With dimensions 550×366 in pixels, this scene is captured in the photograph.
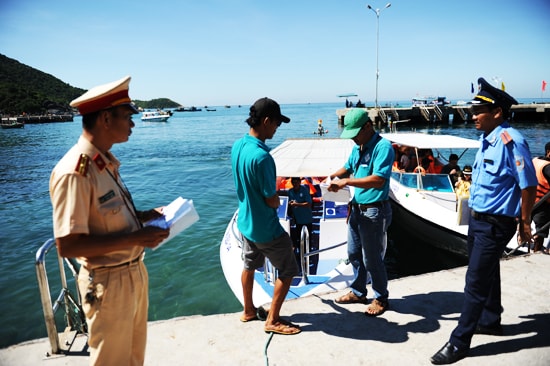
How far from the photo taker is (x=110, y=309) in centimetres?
174

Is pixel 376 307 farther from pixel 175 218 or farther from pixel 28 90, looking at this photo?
pixel 28 90

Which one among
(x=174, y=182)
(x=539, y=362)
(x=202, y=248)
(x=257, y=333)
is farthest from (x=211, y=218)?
(x=539, y=362)

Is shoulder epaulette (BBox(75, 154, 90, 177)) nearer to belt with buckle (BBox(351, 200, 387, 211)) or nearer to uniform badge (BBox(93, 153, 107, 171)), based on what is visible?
uniform badge (BBox(93, 153, 107, 171))

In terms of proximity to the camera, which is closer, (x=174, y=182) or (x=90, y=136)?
(x=90, y=136)

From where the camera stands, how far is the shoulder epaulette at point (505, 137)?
248cm

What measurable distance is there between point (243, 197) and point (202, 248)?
26.7 feet

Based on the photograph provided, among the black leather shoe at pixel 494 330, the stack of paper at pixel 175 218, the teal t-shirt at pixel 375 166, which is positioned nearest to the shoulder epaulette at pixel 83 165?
the stack of paper at pixel 175 218

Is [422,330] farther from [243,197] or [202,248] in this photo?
[202,248]

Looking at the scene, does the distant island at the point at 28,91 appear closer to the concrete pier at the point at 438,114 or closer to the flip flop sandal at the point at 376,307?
the concrete pier at the point at 438,114

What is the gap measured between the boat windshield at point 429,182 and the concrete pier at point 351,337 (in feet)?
18.9

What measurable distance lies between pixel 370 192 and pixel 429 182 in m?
7.12

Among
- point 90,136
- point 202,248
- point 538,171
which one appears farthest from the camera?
point 202,248

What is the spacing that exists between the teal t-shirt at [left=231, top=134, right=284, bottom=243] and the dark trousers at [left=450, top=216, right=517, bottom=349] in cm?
164

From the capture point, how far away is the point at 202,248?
10.6 meters
